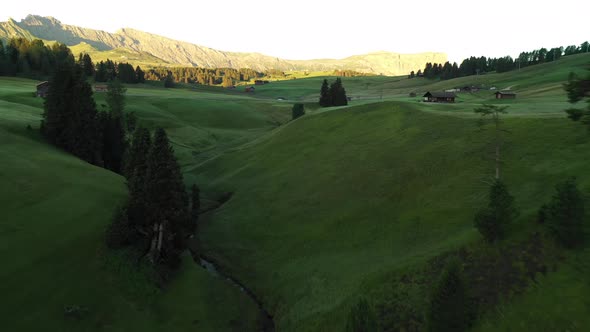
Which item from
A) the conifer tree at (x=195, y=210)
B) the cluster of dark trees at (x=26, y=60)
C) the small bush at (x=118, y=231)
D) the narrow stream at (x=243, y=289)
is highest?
the cluster of dark trees at (x=26, y=60)

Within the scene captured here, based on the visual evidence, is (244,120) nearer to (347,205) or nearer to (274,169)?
(274,169)

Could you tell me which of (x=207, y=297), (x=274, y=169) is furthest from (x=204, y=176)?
(x=207, y=297)

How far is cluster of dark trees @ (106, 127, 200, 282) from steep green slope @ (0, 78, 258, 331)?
2141 millimetres

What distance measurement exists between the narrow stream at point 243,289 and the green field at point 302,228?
24.9 inches

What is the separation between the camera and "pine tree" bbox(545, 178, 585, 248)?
28938 millimetres

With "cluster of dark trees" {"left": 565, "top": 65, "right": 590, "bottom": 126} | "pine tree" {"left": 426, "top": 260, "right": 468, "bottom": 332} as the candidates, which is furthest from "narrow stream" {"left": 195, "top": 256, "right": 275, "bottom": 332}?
"cluster of dark trees" {"left": 565, "top": 65, "right": 590, "bottom": 126}

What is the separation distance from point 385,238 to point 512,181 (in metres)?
15.6

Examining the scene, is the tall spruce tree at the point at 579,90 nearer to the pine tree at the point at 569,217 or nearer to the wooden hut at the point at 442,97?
the pine tree at the point at 569,217

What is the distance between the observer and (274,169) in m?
75.2

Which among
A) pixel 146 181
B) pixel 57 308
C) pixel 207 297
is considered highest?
pixel 146 181

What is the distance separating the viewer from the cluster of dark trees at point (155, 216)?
1660 inches

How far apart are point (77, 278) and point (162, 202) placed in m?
10.8

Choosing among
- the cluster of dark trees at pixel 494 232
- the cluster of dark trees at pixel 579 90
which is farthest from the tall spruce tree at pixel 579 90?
the cluster of dark trees at pixel 494 232

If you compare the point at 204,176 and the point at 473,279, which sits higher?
the point at 473,279
